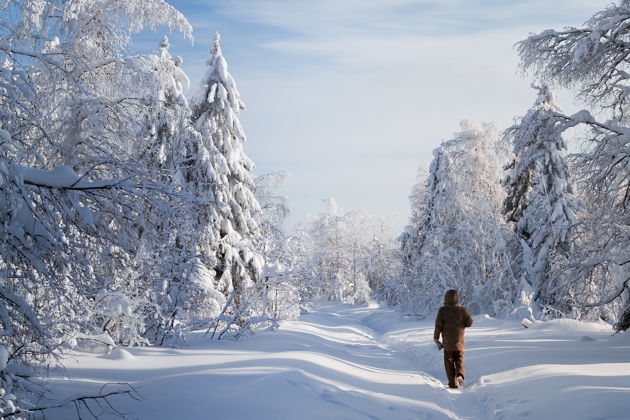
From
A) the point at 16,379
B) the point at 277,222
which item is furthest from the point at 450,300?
the point at 277,222

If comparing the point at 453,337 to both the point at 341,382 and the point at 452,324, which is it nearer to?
the point at 452,324

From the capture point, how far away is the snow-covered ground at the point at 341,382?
5723 millimetres

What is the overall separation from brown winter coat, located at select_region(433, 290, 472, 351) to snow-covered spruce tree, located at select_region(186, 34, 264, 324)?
9.01 m

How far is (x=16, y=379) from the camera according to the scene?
3.67 meters

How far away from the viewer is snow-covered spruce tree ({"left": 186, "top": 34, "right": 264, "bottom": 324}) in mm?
17578

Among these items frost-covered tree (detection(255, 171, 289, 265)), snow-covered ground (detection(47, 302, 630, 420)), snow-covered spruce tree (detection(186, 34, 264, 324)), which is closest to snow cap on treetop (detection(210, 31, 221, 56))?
snow-covered spruce tree (detection(186, 34, 264, 324))

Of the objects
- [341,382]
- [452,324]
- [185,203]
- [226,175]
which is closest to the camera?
[185,203]

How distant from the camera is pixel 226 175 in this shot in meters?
18.9

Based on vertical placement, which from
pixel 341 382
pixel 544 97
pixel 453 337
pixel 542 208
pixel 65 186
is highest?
pixel 544 97

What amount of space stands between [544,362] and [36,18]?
32.8ft

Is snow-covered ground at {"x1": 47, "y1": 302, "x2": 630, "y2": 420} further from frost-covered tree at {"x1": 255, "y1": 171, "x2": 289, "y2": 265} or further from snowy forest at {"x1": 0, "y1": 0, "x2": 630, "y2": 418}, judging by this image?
frost-covered tree at {"x1": 255, "y1": 171, "x2": 289, "y2": 265}

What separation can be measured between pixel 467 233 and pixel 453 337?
16921 mm

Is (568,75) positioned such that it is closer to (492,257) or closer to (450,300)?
(450,300)

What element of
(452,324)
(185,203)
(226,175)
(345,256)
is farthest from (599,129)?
(345,256)
